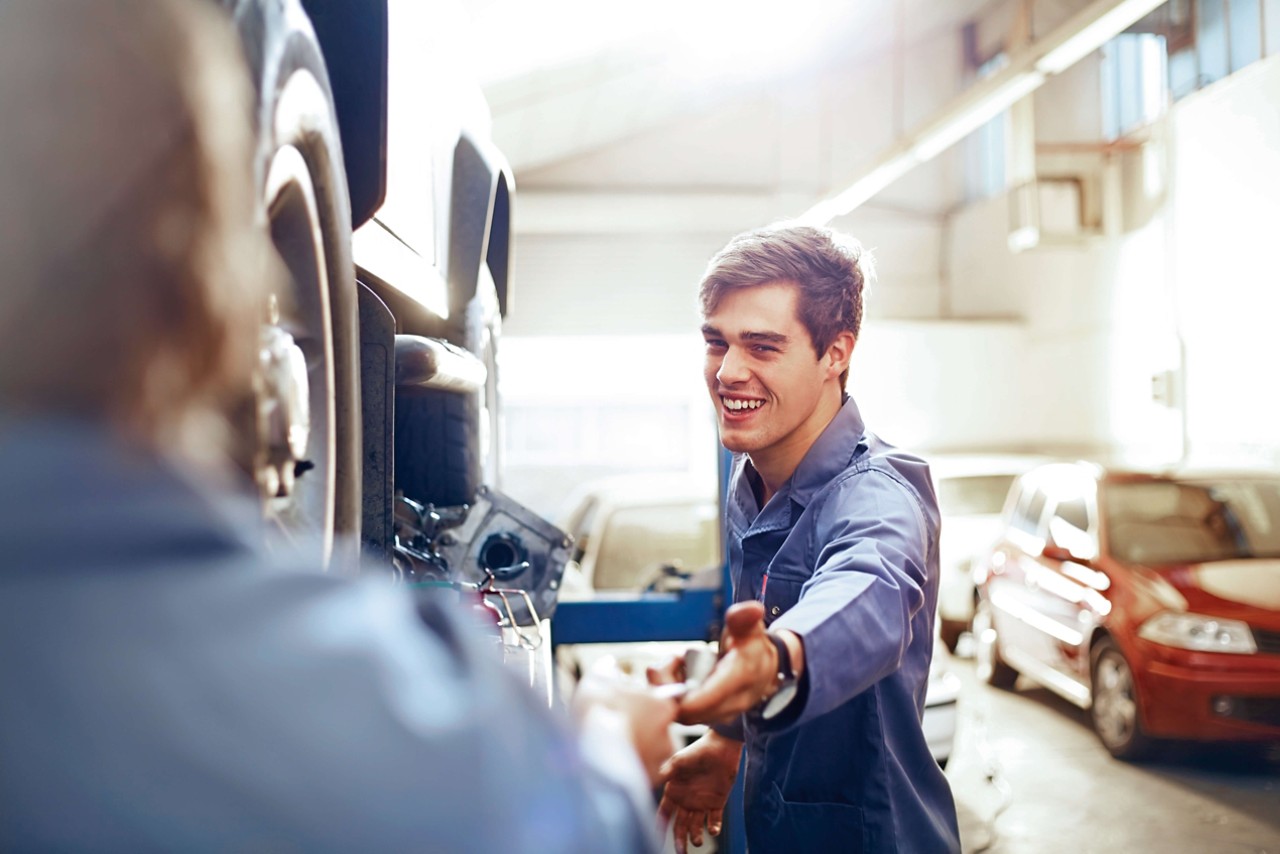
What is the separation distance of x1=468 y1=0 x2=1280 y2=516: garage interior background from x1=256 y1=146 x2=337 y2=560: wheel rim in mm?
5606

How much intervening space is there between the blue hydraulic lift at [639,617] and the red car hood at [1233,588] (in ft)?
10.0

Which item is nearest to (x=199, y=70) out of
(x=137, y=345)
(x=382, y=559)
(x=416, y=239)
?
(x=137, y=345)

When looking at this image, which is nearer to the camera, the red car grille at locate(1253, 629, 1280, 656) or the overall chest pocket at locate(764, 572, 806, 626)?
the overall chest pocket at locate(764, 572, 806, 626)

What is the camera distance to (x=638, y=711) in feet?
3.11

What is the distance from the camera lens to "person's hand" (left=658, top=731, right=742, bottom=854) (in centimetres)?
180

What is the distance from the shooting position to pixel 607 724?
90 centimetres

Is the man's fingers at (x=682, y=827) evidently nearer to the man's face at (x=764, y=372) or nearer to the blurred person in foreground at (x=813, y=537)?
the blurred person in foreground at (x=813, y=537)

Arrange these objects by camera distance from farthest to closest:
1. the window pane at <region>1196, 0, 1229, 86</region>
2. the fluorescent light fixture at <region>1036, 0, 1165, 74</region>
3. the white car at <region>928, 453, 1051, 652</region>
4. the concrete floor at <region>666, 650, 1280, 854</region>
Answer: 1. the window pane at <region>1196, 0, 1229, 86</region>
2. the white car at <region>928, 453, 1051, 652</region>
3. the fluorescent light fixture at <region>1036, 0, 1165, 74</region>
4. the concrete floor at <region>666, 650, 1280, 854</region>

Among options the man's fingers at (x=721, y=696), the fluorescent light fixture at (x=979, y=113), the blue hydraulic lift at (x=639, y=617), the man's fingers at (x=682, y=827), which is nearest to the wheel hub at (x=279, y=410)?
the man's fingers at (x=721, y=696)

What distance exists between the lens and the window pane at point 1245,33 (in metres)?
9.64

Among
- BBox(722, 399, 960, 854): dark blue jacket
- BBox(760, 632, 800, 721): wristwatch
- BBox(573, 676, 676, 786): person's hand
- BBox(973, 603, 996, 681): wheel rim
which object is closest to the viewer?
BBox(573, 676, 676, 786): person's hand

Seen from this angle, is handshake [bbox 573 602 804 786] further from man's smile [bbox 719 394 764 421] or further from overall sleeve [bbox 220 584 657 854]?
man's smile [bbox 719 394 764 421]

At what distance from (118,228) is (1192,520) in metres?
6.56

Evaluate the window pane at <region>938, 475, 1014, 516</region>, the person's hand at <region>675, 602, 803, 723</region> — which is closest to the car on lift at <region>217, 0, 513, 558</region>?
the person's hand at <region>675, 602, 803, 723</region>
